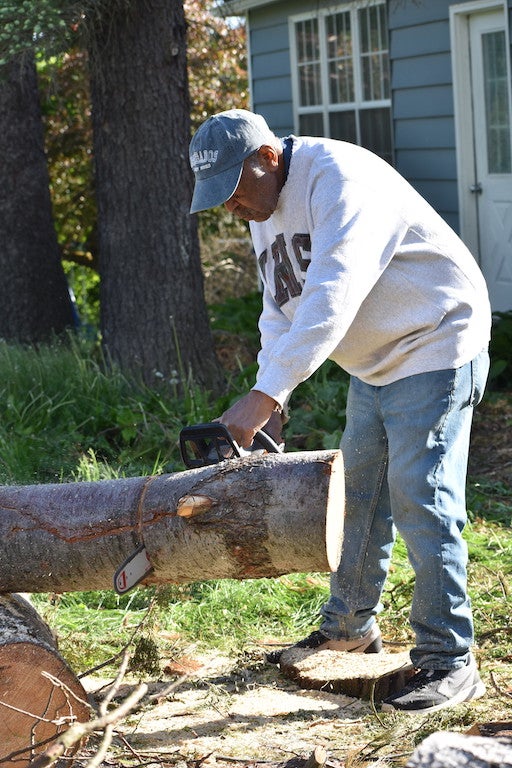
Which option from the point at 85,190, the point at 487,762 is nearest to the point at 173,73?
the point at 487,762

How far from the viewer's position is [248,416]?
115 inches

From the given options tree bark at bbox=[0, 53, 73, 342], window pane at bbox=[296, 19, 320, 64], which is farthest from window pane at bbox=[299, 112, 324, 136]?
tree bark at bbox=[0, 53, 73, 342]

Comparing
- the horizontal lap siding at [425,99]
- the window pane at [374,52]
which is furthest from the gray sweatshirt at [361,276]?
the window pane at [374,52]

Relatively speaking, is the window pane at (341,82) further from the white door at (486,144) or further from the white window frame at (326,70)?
the white door at (486,144)

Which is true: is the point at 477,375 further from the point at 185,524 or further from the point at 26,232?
the point at 26,232

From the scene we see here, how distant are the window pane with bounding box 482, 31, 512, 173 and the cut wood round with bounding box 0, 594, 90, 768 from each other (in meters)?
6.72

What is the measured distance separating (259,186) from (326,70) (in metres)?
8.04

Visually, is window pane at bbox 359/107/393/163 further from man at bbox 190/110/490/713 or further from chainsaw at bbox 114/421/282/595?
chainsaw at bbox 114/421/282/595

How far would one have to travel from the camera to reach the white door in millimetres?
8586

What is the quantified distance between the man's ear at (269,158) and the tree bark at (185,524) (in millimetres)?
869

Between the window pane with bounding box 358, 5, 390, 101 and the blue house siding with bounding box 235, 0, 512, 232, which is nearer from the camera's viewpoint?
the blue house siding with bounding box 235, 0, 512, 232

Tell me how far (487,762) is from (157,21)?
18.6 feet

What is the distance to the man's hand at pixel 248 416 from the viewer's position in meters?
2.92

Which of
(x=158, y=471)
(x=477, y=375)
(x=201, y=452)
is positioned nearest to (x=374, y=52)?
(x=158, y=471)
